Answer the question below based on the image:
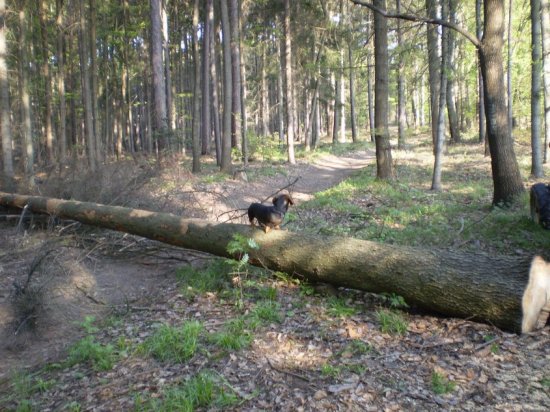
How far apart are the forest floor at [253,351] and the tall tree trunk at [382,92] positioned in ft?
26.2

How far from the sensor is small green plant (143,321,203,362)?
3.92 meters

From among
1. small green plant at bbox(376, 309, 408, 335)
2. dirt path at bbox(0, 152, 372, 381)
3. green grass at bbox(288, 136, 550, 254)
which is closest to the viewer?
small green plant at bbox(376, 309, 408, 335)

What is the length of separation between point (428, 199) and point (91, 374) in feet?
29.2

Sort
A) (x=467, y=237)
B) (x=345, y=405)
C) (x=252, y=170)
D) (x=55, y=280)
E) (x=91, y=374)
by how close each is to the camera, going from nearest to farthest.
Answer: (x=345, y=405) < (x=91, y=374) < (x=55, y=280) < (x=467, y=237) < (x=252, y=170)

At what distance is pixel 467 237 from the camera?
6.65 m

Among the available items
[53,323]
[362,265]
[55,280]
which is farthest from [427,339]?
[55,280]

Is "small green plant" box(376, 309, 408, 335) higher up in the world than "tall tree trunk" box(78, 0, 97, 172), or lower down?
lower down

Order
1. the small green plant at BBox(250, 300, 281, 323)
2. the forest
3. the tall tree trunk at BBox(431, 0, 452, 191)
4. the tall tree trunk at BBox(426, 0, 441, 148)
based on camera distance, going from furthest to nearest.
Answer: the tall tree trunk at BBox(426, 0, 441, 148) < the tall tree trunk at BBox(431, 0, 452, 191) < the small green plant at BBox(250, 300, 281, 323) < the forest

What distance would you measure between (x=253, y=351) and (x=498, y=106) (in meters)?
7.14

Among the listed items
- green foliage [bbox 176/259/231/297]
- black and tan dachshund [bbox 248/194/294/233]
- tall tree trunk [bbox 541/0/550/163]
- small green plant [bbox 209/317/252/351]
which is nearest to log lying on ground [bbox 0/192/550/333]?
black and tan dachshund [bbox 248/194/294/233]

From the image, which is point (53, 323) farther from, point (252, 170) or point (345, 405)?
point (252, 170)

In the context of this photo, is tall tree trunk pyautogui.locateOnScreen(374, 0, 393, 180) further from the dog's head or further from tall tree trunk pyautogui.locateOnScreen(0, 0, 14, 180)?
tall tree trunk pyautogui.locateOnScreen(0, 0, 14, 180)

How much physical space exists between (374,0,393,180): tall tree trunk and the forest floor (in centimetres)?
800

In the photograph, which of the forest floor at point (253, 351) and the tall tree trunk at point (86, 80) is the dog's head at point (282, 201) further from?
the tall tree trunk at point (86, 80)
